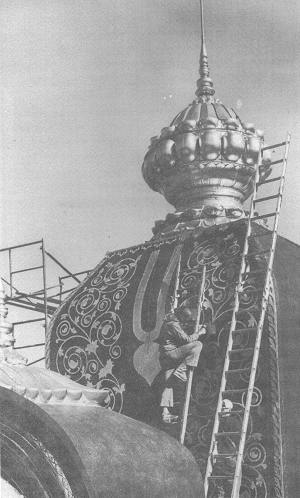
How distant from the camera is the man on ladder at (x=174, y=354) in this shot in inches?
254

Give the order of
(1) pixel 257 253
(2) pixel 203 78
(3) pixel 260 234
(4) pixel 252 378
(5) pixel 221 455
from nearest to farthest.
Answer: (5) pixel 221 455 → (4) pixel 252 378 → (1) pixel 257 253 → (3) pixel 260 234 → (2) pixel 203 78

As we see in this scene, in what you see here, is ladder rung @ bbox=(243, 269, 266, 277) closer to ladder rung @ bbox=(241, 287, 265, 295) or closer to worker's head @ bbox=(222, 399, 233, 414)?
ladder rung @ bbox=(241, 287, 265, 295)

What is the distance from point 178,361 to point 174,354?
69mm

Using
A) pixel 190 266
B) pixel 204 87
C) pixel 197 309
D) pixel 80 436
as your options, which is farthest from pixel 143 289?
pixel 80 436

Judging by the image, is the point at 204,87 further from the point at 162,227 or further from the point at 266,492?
the point at 266,492

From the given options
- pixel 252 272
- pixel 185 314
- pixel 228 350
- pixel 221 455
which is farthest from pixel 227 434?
pixel 252 272

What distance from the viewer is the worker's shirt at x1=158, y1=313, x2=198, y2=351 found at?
6.46 meters

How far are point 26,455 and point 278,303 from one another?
3.62m

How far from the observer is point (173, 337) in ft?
21.4

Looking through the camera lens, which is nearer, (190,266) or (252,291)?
(252,291)

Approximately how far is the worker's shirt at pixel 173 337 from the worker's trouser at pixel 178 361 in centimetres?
3

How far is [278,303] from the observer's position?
6.86 m

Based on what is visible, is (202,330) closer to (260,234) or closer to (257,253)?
A: (257,253)

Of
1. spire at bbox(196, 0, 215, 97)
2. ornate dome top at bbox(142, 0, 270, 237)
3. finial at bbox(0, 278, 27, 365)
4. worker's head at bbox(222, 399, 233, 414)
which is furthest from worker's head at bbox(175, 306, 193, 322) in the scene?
spire at bbox(196, 0, 215, 97)
